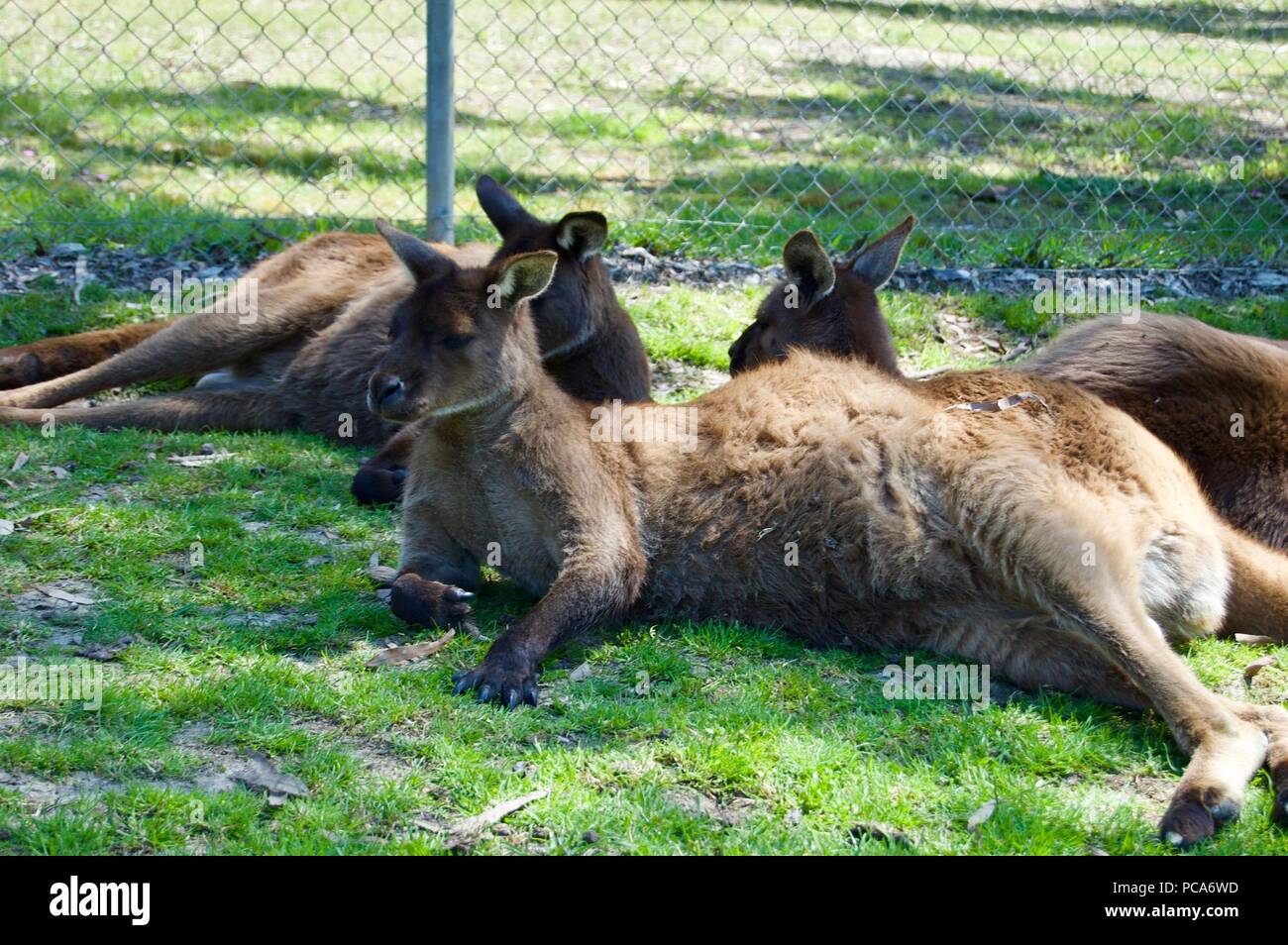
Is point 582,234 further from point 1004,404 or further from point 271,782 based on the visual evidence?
point 271,782

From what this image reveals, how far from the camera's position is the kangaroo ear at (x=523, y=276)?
14.7 ft

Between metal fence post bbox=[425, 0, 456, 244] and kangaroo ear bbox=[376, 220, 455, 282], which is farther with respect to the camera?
metal fence post bbox=[425, 0, 456, 244]

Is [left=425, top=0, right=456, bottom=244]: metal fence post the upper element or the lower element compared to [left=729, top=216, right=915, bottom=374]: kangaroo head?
upper

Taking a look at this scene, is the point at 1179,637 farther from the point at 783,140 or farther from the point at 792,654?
the point at 783,140

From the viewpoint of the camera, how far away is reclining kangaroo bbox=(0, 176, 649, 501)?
5770 mm

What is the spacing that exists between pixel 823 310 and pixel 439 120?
2355mm

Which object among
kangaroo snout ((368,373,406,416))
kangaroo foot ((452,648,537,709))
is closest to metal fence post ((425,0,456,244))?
kangaroo snout ((368,373,406,416))

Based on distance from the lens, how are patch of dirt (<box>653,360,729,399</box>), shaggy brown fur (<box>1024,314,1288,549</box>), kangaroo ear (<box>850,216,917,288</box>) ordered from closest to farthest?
shaggy brown fur (<box>1024,314,1288,549</box>)
kangaroo ear (<box>850,216,917,288</box>)
patch of dirt (<box>653,360,729,399</box>)

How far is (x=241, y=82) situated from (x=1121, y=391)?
8.58m

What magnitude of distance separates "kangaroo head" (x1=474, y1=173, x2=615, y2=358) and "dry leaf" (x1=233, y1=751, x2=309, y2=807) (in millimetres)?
2508

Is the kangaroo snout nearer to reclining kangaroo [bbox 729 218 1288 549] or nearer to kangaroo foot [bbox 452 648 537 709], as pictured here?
kangaroo foot [bbox 452 648 537 709]

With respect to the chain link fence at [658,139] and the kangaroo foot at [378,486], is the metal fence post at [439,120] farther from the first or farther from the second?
the kangaroo foot at [378,486]

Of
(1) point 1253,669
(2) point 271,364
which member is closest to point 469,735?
(1) point 1253,669
